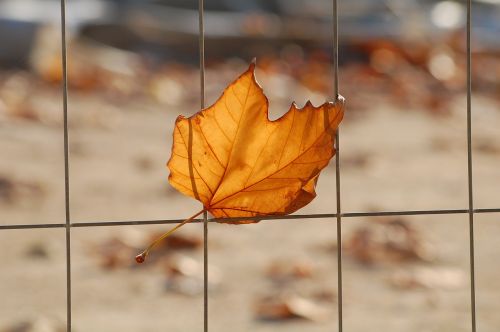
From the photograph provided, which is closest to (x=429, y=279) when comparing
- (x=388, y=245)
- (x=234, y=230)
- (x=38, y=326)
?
(x=388, y=245)

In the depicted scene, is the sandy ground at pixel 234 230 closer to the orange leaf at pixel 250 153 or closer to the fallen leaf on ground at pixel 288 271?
the fallen leaf on ground at pixel 288 271

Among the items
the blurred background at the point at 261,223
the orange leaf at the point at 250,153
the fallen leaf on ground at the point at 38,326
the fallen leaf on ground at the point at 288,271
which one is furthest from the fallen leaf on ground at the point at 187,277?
the orange leaf at the point at 250,153

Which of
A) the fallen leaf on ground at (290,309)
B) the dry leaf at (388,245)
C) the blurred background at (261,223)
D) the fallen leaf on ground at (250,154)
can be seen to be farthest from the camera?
the dry leaf at (388,245)

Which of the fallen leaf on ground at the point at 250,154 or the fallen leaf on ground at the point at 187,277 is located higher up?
the fallen leaf on ground at the point at 250,154

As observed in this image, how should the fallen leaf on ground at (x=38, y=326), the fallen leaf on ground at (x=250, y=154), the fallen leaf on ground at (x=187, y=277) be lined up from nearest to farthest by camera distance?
the fallen leaf on ground at (x=250, y=154), the fallen leaf on ground at (x=38, y=326), the fallen leaf on ground at (x=187, y=277)

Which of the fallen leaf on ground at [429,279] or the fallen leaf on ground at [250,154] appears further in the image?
the fallen leaf on ground at [429,279]

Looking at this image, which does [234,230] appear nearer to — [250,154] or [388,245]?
[388,245]

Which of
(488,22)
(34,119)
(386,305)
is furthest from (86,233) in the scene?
(488,22)

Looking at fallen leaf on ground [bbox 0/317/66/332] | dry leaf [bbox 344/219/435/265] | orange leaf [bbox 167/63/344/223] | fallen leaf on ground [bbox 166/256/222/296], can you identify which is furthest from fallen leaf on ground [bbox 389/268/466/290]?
orange leaf [bbox 167/63/344/223]

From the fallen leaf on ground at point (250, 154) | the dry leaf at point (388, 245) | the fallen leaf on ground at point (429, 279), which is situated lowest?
the fallen leaf on ground at point (429, 279)

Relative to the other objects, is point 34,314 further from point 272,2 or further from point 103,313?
point 272,2
